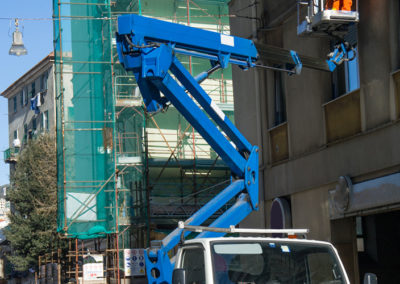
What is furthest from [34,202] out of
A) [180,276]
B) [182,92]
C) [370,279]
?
[370,279]

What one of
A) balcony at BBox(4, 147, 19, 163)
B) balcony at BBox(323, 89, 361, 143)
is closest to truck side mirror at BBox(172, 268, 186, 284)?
balcony at BBox(323, 89, 361, 143)

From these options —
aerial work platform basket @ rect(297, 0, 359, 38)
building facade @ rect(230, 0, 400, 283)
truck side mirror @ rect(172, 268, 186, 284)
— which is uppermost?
aerial work platform basket @ rect(297, 0, 359, 38)

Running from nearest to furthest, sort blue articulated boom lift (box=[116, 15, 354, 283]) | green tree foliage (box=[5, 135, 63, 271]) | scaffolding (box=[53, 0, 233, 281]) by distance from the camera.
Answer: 1. blue articulated boom lift (box=[116, 15, 354, 283])
2. scaffolding (box=[53, 0, 233, 281])
3. green tree foliage (box=[5, 135, 63, 271])

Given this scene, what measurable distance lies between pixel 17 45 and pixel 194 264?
22.3 meters

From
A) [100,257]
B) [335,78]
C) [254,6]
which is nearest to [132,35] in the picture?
[335,78]

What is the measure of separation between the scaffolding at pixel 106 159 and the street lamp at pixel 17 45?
1.44m

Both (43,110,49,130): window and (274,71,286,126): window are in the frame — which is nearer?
(274,71,286,126): window

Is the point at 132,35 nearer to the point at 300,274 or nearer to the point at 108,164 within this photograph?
the point at 300,274

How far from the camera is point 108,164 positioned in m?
27.6

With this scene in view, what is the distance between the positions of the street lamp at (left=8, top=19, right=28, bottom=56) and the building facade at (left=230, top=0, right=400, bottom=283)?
37.9 feet

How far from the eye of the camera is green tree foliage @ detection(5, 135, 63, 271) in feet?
129

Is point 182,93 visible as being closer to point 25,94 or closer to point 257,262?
point 257,262

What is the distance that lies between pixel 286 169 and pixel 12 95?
46.8 m

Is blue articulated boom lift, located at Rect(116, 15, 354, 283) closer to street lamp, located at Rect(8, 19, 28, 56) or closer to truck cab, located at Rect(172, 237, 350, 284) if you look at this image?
truck cab, located at Rect(172, 237, 350, 284)
